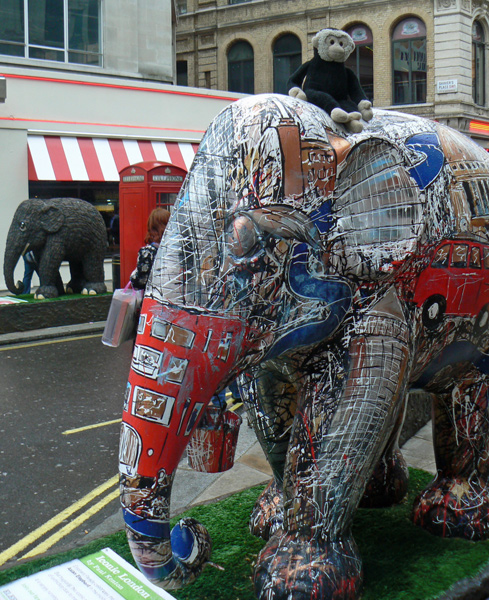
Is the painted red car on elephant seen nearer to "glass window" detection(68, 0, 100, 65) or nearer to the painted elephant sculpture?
the painted elephant sculpture

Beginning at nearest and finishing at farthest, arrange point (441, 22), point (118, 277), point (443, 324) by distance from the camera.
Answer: point (443, 324) → point (118, 277) → point (441, 22)

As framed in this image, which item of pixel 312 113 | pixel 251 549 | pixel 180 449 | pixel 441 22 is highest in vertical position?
pixel 441 22

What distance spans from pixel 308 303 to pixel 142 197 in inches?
387

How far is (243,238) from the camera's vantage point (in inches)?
83.7

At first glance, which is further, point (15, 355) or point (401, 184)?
point (15, 355)

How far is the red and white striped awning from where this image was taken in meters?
15.7

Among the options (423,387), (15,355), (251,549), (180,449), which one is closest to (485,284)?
(423,387)

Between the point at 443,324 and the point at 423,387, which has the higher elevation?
the point at 443,324

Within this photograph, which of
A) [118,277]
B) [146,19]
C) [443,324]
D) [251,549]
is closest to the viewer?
[443,324]

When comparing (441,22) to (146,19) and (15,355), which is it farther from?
(15,355)

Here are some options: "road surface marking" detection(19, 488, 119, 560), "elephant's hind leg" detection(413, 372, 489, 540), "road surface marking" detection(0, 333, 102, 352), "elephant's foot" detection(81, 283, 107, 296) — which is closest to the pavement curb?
"road surface marking" detection(0, 333, 102, 352)

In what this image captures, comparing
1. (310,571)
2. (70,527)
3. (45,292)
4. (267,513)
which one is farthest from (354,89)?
(45,292)

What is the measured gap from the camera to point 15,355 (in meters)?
9.26

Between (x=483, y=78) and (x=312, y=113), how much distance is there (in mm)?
30066
